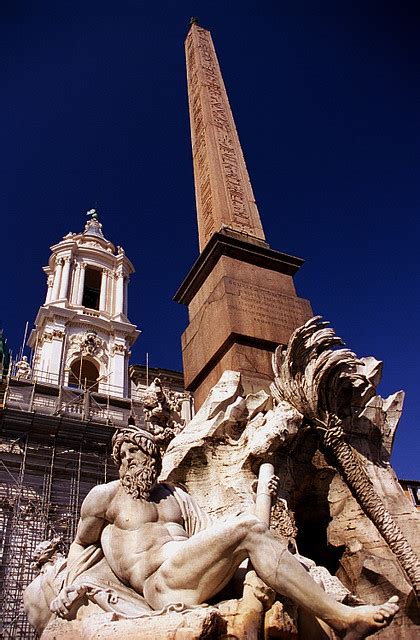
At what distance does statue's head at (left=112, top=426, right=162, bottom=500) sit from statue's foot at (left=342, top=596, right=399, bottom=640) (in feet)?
4.18

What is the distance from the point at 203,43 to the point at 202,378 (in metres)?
8.80

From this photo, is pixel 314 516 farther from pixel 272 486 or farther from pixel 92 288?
pixel 92 288

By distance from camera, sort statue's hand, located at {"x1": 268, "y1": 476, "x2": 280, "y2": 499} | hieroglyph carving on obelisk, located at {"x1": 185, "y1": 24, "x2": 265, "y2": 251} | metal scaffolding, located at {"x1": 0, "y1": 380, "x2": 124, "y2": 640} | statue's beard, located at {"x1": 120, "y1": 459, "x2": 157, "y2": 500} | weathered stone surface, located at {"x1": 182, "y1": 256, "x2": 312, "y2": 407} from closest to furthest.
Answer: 1. statue's beard, located at {"x1": 120, "y1": 459, "x2": 157, "y2": 500}
2. statue's hand, located at {"x1": 268, "y1": 476, "x2": 280, "y2": 499}
3. weathered stone surface, located at {"x1": 182, "y1": 256, "x2": 312, "y2": 407}
4. hieroglyph carving on obelisk, located at {"x1": 185, "y1": 24, "x2": 265, "y2": 251}
5. metal scaffolding, located at {"x1": 0, "y1": 380, "x2": 124, "y2": 640}

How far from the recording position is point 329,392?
5145 mm

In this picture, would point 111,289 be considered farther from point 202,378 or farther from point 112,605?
point 112,605

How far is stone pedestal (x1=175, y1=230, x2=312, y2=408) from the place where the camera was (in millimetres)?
5543

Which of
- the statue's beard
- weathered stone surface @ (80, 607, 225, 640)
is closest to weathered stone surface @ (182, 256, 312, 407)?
the statue's beard

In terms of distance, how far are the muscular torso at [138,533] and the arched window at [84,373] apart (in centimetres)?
2066

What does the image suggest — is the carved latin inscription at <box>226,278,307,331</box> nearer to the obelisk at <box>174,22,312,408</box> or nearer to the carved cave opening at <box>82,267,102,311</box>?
the obelisk at <box>174,22,312,408</box>

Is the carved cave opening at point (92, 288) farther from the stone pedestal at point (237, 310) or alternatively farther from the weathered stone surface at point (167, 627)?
the weathered stone surface at point (167, 627)

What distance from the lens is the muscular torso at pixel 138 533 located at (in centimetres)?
315

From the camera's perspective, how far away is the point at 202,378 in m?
5.95

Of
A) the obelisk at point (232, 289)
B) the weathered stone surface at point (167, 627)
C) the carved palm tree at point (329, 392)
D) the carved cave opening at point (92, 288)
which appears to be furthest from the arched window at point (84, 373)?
the weathered stone surface at point (167, 627)

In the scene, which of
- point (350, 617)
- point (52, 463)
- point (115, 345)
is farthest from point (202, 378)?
point (115, 345)
